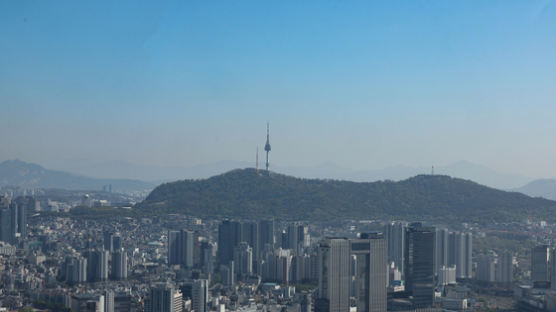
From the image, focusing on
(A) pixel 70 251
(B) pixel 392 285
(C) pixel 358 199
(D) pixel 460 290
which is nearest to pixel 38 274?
(A) pixel 70 251

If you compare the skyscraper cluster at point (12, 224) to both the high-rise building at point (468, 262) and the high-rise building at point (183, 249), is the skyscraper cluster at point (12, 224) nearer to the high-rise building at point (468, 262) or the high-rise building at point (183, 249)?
the high-rise building at point (183, 249)

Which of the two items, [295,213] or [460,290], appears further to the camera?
[295,213]

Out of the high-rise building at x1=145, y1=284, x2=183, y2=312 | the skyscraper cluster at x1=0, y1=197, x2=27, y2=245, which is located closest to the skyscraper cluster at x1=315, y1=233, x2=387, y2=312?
the high-rise building at x1=145, y1=284, x2=183, y2=312

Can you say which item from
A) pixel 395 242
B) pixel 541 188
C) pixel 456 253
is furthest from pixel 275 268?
pixel 541 188

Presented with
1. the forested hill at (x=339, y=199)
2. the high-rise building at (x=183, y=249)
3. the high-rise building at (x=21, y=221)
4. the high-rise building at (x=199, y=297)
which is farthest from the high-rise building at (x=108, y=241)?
the high-rise building at (x=199, y=297)

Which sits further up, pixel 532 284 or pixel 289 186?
pixel 289 186

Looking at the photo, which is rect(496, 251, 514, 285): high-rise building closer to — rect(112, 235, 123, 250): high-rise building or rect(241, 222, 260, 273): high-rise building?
rect(241, 222, 260, 273): high-rise building

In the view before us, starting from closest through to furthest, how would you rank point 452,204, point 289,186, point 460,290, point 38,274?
point 460,290, point 38,274, point 452,204, point 289,186

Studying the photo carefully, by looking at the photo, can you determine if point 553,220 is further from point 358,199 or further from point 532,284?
point 532,284
